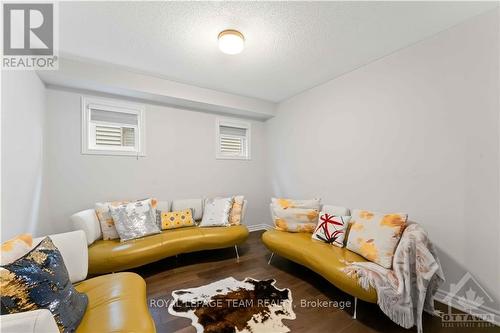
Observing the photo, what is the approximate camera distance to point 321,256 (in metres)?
2.11

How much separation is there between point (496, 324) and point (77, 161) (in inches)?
186

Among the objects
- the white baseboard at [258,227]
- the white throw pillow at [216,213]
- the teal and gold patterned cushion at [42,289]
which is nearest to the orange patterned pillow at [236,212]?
the white throw pillow at [216,213]

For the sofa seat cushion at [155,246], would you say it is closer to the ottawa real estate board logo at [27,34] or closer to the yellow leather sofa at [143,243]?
the yellow leather sofa at [143,243]

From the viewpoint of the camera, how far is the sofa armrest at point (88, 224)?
88.8 inches

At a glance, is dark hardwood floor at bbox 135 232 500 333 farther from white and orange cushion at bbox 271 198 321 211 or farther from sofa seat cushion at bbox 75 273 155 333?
white and orange cushion at bbox 271 198 321 211

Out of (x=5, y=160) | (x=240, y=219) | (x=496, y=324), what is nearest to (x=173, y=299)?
(x=240, y=219)

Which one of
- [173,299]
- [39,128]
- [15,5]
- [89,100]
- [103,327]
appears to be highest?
[15,5]

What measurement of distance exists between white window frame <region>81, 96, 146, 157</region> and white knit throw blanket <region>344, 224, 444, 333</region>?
127 inches

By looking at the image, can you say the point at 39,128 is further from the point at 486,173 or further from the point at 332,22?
the point at 486,173

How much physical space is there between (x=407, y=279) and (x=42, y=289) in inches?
95.2

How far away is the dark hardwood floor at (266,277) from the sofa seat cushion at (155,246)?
0.27m

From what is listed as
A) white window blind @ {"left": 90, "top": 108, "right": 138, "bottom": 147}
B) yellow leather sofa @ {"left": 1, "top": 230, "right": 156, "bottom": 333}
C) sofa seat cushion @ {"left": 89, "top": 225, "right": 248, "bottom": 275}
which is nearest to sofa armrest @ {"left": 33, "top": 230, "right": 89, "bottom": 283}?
yellow leather sofa @ {"left": 1, "top": 230, "right": 156, "bottom": 333}

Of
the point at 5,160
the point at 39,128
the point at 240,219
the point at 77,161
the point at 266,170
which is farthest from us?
the point at 266,170

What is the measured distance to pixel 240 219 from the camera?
3.25 m
